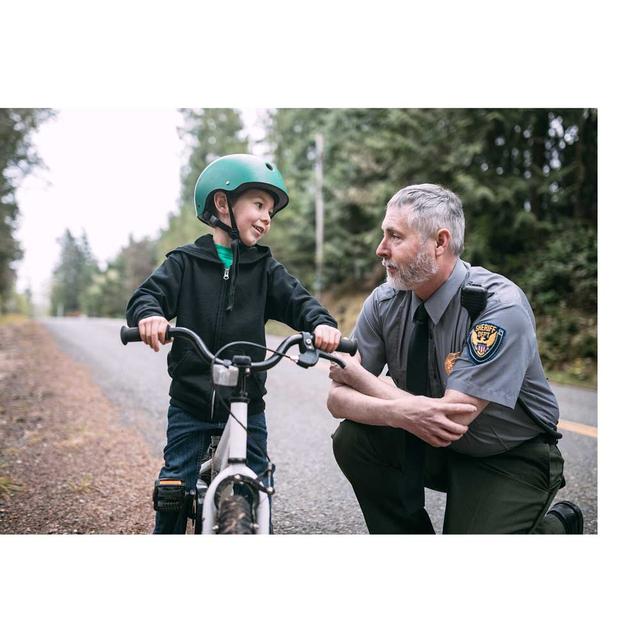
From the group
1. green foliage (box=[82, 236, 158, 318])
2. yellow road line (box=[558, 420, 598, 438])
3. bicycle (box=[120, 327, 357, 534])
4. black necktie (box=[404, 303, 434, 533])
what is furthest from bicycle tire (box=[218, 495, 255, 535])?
green foliage (box=[82, 236, 158, 318])

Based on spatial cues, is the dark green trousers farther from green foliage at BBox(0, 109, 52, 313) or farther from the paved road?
green foliage at BBox(0, 109, 52, 313)

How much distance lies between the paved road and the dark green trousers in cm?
40

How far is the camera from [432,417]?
6.79ft

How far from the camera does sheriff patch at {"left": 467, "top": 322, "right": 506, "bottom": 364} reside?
6.73 ft

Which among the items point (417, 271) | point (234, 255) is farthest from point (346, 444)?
point (234, 255)

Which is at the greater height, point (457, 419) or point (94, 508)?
point (457, 419)

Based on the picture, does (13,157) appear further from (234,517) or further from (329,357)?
(234,517)

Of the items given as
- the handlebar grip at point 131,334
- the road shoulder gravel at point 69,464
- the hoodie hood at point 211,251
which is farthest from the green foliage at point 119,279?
the handlebar grip at point 131,334

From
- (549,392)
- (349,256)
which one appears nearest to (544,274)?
(349,256)

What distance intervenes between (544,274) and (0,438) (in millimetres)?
6872

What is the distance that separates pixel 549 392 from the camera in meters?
2.26

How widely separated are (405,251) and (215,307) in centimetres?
69

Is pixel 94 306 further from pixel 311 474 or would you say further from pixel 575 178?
pixel 311 474

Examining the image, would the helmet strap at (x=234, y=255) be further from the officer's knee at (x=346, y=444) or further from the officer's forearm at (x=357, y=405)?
the officer's knee at (x=346, y=444)
